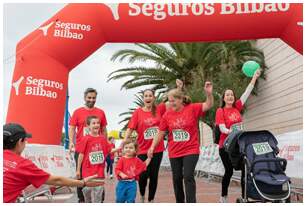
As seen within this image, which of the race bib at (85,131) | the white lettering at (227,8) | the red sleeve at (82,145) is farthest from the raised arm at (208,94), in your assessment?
the white lettering at (227,8)

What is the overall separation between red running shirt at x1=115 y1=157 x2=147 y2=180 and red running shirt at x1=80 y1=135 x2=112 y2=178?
37 centimetres

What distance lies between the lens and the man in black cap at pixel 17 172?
3.72m

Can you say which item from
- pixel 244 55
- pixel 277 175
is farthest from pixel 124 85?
pixel 277 175

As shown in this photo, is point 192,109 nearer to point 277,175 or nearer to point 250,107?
point 277,175

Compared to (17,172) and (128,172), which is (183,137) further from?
(17,172)

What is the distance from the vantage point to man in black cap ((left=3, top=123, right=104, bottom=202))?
372 centimetres

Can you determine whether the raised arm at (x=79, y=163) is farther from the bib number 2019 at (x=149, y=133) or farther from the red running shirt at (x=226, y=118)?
the red running shirt at (x=226, y=118)

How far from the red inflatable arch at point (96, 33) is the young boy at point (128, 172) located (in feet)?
7.71

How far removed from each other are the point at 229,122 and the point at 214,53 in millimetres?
14958

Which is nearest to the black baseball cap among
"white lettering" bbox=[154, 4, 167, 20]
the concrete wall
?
"white lettering" bbox=[154, 4, 167, 20]

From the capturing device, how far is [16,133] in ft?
12.6

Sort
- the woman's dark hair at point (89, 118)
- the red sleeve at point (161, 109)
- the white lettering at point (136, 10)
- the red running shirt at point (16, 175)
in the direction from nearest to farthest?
the red running shirt at point (16, 175), the woman's dark hair at point (89, 118), the red sleeve at point (161, 109), the white lettering at point (136, 10)

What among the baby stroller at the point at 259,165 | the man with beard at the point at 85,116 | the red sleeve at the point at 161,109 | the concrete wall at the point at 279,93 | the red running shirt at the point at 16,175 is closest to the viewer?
the red running shirt at the point at 16,175

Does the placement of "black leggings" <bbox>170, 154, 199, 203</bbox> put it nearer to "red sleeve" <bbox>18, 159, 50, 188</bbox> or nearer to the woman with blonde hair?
the woman with blonde hair
